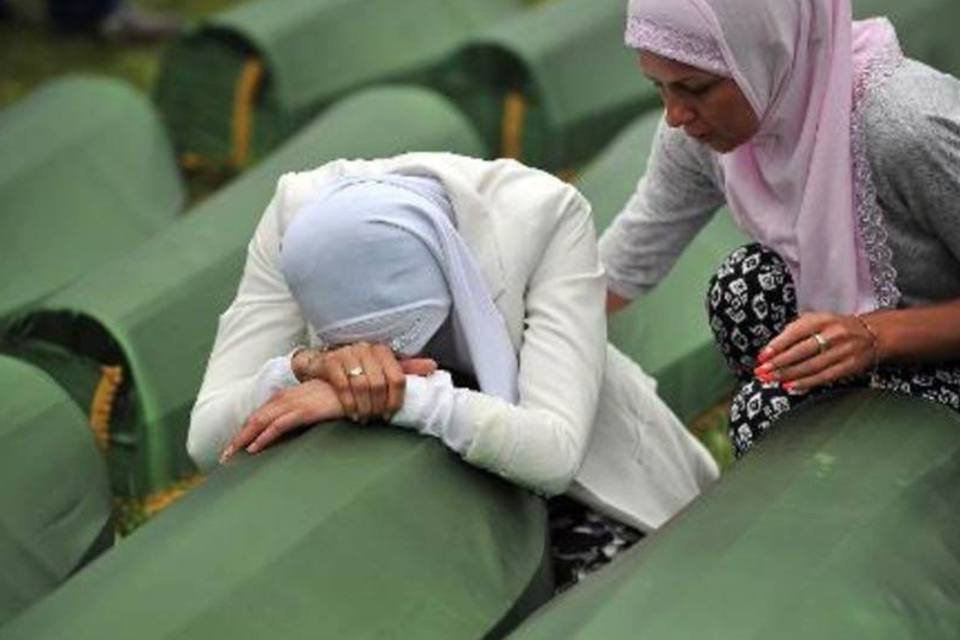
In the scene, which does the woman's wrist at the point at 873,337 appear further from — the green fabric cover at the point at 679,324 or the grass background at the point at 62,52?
the grass background at the point at 62,52

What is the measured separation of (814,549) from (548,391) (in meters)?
0.44

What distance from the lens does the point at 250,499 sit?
9.18ft

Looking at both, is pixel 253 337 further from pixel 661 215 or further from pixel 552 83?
pixel 552 83

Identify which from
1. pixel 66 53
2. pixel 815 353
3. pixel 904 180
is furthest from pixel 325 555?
pixel 66 53

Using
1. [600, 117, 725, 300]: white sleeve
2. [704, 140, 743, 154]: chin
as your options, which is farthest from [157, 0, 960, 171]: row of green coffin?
[704, 140, 743, 154]: chin

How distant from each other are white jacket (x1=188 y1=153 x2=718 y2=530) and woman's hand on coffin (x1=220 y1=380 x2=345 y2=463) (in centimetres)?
6

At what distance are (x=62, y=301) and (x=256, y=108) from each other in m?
1.52

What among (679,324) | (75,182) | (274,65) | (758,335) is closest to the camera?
(758,335)

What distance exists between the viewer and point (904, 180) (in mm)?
2879

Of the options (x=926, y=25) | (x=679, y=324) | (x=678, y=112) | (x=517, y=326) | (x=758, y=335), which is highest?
(x=678, y=112)

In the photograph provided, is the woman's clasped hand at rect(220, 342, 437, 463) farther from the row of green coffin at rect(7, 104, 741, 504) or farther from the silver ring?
the row of green coffin at rect(7, 104, 741, 504)

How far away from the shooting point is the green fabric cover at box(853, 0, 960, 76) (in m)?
4.71

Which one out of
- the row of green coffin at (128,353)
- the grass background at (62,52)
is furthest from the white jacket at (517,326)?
the grass background at (62,52)

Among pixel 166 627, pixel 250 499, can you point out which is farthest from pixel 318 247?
pixel 166 627
